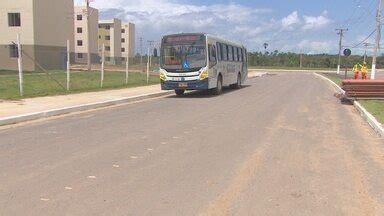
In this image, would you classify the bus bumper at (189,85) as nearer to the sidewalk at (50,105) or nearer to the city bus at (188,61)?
the city bus at (188,61)

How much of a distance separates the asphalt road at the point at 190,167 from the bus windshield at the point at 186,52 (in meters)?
9.15

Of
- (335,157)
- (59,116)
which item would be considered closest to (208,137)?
(335,157)

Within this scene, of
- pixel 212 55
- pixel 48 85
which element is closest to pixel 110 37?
pixel 48 85

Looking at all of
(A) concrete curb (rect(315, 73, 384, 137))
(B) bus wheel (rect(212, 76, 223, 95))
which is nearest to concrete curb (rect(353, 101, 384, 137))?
(A) concrete curb (rect(315, 73, 384, 137))

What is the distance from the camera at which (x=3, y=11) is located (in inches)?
2167

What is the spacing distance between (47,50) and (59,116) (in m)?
44.9

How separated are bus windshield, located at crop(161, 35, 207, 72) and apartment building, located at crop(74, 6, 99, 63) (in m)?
64.3

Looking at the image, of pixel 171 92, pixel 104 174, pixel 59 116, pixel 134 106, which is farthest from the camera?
pixel 171 92

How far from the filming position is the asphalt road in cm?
577

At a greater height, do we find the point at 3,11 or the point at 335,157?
the point at 3,11

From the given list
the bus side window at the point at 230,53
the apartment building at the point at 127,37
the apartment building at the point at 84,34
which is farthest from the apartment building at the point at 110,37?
the bus side window at the point at 230,53

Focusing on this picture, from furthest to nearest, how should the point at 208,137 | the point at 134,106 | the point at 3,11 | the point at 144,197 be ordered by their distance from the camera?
the point at 3,11 → the point at 134,106 → the point at 208,137 → the point at 144,197

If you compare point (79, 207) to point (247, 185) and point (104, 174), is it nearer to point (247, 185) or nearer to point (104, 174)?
point (104, 174)

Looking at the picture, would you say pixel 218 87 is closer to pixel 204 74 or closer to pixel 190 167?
pixel 204 74
